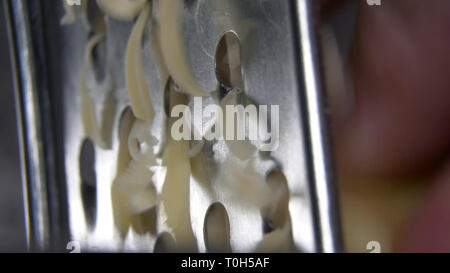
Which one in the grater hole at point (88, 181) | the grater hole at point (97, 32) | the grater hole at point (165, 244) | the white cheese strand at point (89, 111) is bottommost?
the grater hole at point (165, 244)

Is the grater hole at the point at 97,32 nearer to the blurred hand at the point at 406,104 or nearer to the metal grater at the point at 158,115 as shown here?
the metal grater at the point at 158,115

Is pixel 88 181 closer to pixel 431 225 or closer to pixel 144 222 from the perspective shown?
pixel 144 222

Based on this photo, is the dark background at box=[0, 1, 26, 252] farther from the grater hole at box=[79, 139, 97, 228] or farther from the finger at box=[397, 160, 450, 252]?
the finger at box=[397, 160, 450, 252]

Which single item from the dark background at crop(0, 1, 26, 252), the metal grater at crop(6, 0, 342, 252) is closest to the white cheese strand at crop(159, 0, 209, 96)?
the metal grater at crop(6, 0, 342, 252)

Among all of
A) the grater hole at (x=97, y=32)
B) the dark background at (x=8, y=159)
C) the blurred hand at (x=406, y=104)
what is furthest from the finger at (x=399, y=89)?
the dark background at (x=8, y=159)

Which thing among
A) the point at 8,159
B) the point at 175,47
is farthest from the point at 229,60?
the point at 8,159

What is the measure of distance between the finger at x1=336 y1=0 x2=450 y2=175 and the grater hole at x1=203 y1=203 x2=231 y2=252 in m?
0.05

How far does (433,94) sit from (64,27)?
16cm

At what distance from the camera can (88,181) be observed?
0.80 ft

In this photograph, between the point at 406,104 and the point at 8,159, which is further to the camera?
the point at 8,159

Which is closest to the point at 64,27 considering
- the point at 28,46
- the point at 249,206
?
the point at 28,46

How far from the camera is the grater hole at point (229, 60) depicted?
0.18m

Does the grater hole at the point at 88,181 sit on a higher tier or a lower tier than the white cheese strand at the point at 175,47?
lower

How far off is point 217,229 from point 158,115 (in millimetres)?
50
